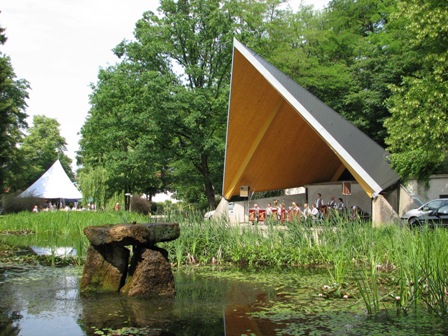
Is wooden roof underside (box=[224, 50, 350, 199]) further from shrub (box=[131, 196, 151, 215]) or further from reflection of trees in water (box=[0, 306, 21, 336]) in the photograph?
reflection of trees in water (box=[0, 306, 21, 336])

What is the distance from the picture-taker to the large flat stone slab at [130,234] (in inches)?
253

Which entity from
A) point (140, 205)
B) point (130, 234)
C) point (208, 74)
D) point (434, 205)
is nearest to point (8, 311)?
point (130, 234)

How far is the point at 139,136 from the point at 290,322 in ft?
67.4

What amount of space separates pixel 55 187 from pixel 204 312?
2978 centimetres

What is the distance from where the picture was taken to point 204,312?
18.6ft

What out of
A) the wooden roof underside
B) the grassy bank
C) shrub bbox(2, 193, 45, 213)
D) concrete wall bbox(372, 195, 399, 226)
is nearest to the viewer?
the grassy bank

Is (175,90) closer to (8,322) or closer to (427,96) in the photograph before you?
(427,96)

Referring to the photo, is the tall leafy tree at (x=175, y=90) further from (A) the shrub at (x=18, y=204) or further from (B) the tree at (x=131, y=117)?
(A) the shrub at (x=18, y=204)

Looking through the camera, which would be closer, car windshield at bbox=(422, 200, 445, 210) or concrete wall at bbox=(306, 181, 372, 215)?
car windshield at bbox=(422, 200, 445, 210)

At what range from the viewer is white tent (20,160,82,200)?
32.4m

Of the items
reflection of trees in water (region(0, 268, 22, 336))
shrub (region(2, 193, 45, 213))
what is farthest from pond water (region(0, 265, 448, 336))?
shrub (region(2, 193, 45, 213))

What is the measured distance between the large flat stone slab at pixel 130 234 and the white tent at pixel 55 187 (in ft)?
89.3

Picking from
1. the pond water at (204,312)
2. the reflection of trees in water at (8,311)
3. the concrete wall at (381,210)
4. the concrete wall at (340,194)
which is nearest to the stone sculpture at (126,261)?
the pond water at (204,312)

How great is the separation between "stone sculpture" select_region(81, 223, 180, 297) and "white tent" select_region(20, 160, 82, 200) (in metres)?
26.9
